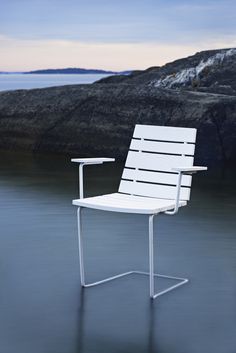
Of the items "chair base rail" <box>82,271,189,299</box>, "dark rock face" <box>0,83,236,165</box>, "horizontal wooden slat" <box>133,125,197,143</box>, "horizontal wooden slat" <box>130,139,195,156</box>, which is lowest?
"chair base rail" <box>82,271,189,299</box>

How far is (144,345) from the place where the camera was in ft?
8.68

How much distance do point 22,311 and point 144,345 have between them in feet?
1.94

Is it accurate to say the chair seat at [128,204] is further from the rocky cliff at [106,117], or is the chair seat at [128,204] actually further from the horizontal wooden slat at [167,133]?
the rocky cliff at [106,117]

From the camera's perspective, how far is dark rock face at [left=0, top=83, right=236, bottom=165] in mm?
7980

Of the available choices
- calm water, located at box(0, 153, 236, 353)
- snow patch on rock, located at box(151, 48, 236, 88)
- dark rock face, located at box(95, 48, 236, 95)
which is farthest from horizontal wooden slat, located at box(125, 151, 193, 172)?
snow patch on rock, located at box(151, 48, 236, 88)

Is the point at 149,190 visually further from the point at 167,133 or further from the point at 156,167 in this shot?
the point at 167,133

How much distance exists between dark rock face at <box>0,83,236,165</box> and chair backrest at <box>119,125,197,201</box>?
4.20 m

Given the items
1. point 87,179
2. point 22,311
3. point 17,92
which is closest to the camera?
point 22,311

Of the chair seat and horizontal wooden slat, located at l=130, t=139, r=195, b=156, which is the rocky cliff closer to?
horizontal wooden slat, located at l=130, t=139, r=195, b=156

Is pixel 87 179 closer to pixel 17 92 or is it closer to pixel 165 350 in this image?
pixel 17 92

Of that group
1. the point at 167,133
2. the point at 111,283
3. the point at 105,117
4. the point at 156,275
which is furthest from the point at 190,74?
the point at 111,283

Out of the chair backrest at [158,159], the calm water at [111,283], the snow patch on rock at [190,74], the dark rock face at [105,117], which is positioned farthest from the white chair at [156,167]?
the snow patch on rock at [190,74]

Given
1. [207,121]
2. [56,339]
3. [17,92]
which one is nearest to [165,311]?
[56,339]

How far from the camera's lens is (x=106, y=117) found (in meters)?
8.55
